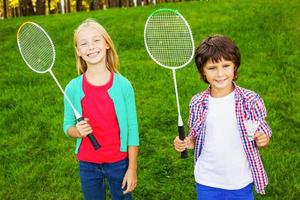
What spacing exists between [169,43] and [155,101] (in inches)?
145

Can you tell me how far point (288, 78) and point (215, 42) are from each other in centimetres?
515

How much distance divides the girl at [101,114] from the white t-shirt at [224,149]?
1.98 ft

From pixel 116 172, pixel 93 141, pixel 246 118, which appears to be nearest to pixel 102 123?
pixel 93 141

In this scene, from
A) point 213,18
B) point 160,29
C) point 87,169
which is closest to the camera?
point 87,169

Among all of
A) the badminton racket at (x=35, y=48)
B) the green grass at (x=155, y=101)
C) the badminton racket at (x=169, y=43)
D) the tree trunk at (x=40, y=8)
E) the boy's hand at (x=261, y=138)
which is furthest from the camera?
the tree trunk at (x=40, y=8)

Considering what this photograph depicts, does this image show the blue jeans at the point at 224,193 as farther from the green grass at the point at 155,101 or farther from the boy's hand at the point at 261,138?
the green grass at the point at 155,101

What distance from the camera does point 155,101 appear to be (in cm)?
790

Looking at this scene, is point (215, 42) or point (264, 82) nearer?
point (215, 42)

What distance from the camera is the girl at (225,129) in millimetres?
3350

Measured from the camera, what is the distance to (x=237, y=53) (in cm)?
339

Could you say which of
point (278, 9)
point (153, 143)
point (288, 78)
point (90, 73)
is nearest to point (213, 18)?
point (278, 9)

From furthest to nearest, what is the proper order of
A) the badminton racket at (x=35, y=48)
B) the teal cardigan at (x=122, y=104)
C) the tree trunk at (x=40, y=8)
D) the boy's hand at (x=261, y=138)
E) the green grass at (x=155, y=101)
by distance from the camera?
the tree trunk at (x=40, y=8)
the green grass at (x=155, y=101)
the badminton racket at (x=35, y=48)
the teal cardigan at (x=122, y=104)
the boy's hand at (x=261, y=138)

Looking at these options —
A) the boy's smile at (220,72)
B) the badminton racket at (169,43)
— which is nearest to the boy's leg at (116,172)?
the badminton racket at (169,43)

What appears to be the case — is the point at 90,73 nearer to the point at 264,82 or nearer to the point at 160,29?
the point at 160,29
